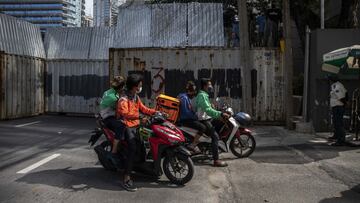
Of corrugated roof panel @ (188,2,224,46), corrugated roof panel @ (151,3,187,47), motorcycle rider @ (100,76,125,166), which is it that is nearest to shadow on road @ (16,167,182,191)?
motorcycle rider @ (100,76,125,166)

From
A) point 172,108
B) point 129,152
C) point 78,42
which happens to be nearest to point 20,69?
point 78,42

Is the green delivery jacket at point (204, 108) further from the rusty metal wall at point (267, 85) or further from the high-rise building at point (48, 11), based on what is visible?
the high-rise building at point (48, 11)

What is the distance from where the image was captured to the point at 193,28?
17.7m

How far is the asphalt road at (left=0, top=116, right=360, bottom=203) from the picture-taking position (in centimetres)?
650

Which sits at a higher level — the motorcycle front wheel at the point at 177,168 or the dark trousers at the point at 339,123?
the dark trousers at the point at 339,123

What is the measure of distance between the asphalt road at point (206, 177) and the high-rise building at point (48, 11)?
25608 mm

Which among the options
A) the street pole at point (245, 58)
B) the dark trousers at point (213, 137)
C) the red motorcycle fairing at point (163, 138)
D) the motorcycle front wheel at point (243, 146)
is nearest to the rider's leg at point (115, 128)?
the red motorcycle fairing at point (163, 138)

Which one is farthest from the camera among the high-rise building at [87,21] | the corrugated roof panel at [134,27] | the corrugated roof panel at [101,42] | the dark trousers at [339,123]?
the high-rise building at [87,21]

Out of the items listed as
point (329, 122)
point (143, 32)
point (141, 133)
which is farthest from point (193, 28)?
point (141, 133)

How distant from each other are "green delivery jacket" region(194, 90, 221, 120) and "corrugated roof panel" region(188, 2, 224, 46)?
9257 millimetres

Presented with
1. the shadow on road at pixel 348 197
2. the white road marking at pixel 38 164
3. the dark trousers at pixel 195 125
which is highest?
the dark trousers at pixel 195 125

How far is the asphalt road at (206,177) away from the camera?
6.50 metres

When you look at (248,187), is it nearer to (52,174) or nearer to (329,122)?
(52,174)

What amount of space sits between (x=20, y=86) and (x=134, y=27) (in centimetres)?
487
